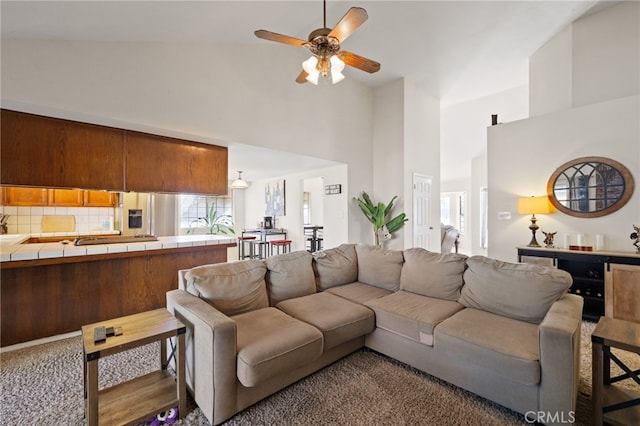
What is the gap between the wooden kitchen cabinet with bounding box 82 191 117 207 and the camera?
16.0 feet

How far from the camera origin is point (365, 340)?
2.46 meters

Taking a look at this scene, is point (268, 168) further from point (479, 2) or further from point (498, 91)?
point (498, 91)

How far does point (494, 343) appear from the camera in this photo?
5.57 feet

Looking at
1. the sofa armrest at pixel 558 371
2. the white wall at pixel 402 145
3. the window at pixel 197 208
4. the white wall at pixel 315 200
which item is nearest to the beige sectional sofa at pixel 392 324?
the sofa armrest at pixel 558 371

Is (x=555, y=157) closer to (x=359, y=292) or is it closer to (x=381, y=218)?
(x=381, y=218)

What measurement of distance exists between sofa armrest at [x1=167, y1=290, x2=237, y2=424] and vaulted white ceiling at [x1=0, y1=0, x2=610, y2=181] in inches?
104

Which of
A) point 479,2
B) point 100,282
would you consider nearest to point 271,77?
point 479,2

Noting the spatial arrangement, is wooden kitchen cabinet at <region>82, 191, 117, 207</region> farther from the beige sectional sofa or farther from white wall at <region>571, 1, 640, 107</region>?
white wall at <region>571, 1, 640, 107</region>

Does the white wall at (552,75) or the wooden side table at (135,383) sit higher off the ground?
the white wall at (552,75)

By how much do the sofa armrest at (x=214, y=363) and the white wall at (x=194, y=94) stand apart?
7.95ft

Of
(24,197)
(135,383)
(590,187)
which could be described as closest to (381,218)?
(590,187)

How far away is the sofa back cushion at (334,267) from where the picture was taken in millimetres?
2939

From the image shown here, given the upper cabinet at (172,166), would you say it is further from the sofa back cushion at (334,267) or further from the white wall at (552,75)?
the white wall at (552,75)

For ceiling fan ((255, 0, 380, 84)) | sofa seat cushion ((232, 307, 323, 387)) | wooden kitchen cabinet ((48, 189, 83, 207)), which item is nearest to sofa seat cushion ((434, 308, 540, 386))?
sofa seat cushion ((232, 307, 323, 387))
